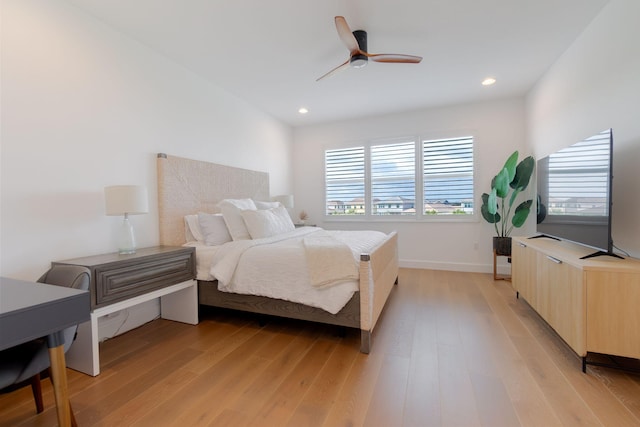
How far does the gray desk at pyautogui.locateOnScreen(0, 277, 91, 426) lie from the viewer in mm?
958

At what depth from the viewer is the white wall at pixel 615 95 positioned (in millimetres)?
1983

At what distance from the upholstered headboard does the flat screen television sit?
357cm

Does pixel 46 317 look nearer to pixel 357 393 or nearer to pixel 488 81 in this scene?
pixel 357 393

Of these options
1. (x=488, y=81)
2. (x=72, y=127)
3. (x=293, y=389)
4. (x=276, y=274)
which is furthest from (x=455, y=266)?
(x=72, y=127)

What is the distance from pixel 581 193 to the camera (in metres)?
2.16

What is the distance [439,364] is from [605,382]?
3.07 feet

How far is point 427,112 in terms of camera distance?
4578 mm

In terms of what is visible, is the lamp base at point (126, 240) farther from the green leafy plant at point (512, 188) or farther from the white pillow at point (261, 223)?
the green leafy plant at point (512, 188)

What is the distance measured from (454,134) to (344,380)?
4.08m

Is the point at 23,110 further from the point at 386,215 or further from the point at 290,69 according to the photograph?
the point at 386,215

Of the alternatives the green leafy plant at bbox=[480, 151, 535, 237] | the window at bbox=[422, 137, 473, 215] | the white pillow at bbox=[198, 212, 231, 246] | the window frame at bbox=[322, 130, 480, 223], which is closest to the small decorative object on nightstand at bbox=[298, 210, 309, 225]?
the window frame at bbox=[322, 130, 480, 223]

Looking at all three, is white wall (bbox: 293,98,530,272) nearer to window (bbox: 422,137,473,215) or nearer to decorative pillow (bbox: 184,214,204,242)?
window (bbox: 422,137,473,215)

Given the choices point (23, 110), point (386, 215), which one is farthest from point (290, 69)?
point (386, 215)

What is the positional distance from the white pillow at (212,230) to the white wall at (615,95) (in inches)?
135
